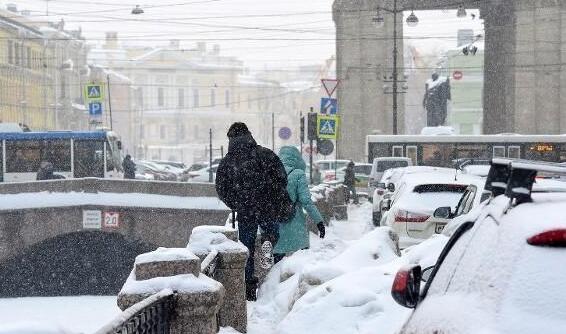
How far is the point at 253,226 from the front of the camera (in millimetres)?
11750

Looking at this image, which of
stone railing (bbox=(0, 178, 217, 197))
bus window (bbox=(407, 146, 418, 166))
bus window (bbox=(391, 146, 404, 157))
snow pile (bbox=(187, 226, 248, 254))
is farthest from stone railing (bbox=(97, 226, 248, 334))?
bus window (bbox=(407, 146, 418, 166))

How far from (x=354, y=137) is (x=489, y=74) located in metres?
7.84

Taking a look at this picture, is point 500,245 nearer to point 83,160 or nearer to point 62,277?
point 62,277

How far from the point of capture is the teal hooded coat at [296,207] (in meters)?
12.4

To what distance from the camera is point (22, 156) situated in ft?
134

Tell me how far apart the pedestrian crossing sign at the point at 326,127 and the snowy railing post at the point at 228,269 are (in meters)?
21.2

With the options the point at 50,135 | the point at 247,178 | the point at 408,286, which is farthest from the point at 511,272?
the point at 50,135

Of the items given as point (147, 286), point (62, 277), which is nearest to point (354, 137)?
point (62, 277)

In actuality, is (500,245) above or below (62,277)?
above

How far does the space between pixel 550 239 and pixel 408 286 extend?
1499 millimetres

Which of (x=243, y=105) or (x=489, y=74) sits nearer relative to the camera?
(x=489, y=74)

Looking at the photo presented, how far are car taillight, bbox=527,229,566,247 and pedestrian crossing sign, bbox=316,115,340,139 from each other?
28171 mm

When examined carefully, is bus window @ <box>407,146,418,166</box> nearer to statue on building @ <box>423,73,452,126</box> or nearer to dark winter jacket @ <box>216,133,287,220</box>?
statue on building @ <box>423,73,452,126</box>

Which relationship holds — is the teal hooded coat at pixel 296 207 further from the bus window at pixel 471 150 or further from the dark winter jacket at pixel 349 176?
the bus window at pixel 471 150
